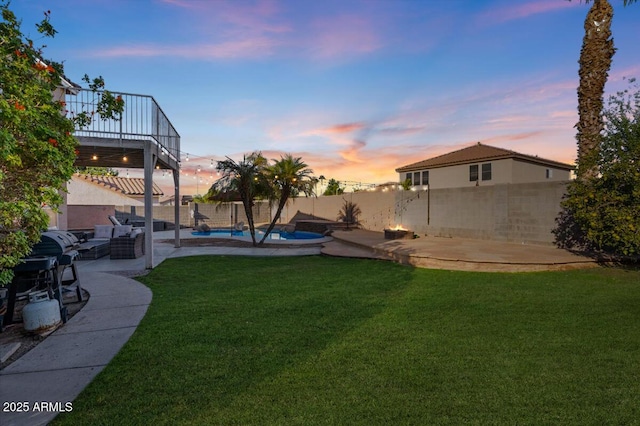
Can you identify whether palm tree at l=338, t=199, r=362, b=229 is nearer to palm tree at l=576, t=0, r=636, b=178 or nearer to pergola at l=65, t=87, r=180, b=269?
palm tree at l=576, t=0, r=636, b=178

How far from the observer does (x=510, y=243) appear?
1155 cm

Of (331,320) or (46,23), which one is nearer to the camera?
(46,23)

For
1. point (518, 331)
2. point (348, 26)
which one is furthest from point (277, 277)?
point (348, 26)

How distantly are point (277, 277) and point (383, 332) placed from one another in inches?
154

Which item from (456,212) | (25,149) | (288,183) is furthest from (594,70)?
(25,149)

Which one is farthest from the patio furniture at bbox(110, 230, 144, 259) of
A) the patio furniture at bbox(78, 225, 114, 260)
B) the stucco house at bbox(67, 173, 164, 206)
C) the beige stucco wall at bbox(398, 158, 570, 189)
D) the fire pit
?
the beige stucco wall at bbox(398, 158, 570, 189)

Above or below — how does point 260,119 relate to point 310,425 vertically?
above

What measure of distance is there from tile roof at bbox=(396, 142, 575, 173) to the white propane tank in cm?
2417

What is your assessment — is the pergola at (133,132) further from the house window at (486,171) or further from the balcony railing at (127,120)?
the house window at (486,171)

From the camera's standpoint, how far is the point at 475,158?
2347cm

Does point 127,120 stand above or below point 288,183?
above

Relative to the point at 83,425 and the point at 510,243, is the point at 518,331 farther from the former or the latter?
the point at 510,243

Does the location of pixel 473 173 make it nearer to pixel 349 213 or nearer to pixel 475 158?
pixel 475 158

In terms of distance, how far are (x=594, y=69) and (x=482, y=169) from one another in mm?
14612
